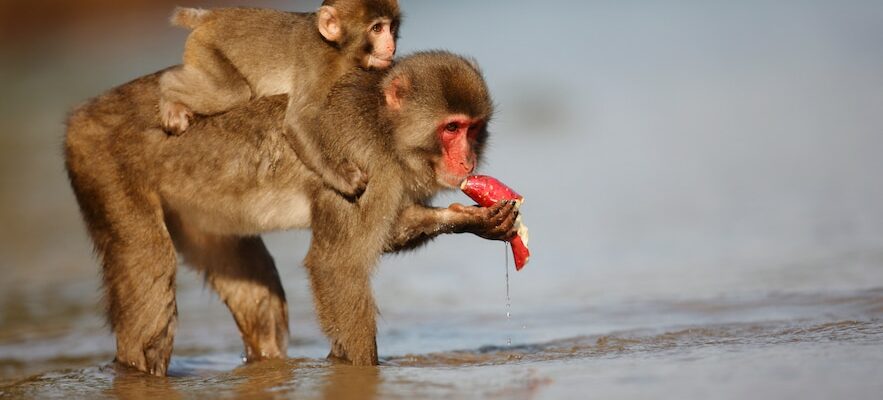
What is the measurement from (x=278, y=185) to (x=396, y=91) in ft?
2.96

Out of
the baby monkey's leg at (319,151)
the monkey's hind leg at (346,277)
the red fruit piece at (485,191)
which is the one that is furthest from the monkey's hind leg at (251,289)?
the red fruit piece at (485,191)

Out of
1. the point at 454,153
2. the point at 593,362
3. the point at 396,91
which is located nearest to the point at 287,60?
the point at 396,91

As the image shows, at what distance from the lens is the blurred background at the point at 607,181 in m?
9.73

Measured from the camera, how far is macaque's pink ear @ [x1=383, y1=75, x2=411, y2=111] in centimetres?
755

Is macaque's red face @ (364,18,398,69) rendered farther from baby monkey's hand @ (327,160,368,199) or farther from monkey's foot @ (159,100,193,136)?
monkey's foot @ (159,100,193,136)

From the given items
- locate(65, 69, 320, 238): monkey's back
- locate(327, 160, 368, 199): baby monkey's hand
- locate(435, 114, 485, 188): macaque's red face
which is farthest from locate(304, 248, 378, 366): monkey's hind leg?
locate(435, 114, 485, 188): macaque's red face

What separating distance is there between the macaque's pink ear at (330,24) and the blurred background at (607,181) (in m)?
1.75

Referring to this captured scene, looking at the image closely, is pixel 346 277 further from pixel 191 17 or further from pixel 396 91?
pixel 191 17

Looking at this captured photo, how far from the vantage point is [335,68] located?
7.71m

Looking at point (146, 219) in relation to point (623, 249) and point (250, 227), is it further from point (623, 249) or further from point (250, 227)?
point (623, 249)

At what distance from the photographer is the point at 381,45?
766 cm

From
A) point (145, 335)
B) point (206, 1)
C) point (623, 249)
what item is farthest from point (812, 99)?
point (206, 1)

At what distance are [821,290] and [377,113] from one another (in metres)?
3.30

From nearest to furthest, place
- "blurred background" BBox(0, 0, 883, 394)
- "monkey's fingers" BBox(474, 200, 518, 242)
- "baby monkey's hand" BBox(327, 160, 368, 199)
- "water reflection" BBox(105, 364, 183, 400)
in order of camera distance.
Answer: "water reflection" BBox(105, 364, 183, 400) < "baby monkey's hand" BBox(327, 160, 368, 199) < "monkey's fingers" BBox(474, 200, 518, 242) < "blurred background" BBox(0, 0, 883, 394)
